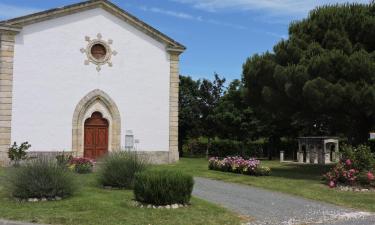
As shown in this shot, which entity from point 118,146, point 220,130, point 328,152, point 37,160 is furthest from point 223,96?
point 37,160

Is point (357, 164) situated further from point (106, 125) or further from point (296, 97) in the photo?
point (106, 125)

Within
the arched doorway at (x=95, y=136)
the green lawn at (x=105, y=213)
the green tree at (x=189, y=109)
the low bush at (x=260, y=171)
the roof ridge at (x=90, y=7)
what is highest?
the roof ridge at (x=90, y=7)

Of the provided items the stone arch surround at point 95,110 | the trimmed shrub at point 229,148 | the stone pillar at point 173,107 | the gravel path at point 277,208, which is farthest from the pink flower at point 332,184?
the trimmed shrub at point 229,148

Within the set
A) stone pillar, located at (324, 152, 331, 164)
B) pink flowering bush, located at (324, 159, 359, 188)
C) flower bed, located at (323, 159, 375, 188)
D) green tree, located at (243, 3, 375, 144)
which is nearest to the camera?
flower bed, located at (323, 159, 375, 188)

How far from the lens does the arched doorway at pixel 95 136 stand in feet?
84.3

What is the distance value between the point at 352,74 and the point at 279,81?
3016 millimetres

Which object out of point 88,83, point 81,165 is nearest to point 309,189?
point 81,165

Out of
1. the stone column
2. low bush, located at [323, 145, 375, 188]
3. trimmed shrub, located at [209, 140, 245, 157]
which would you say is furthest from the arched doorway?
trimmed shrub, located at [209, 140, 245, 157]

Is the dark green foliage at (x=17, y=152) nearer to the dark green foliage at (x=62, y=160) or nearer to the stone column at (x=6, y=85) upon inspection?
the stone column at (x=6, y=85)

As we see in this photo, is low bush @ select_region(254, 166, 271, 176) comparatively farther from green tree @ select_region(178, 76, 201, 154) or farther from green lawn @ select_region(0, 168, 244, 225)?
green tree @ select_region(178, 76, 201, 154)

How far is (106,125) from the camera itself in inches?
1030

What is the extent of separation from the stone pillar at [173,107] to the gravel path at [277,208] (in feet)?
38.0

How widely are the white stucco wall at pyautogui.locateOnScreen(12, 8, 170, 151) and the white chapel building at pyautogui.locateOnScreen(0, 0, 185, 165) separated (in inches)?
1.9

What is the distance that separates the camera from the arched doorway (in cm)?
2569
